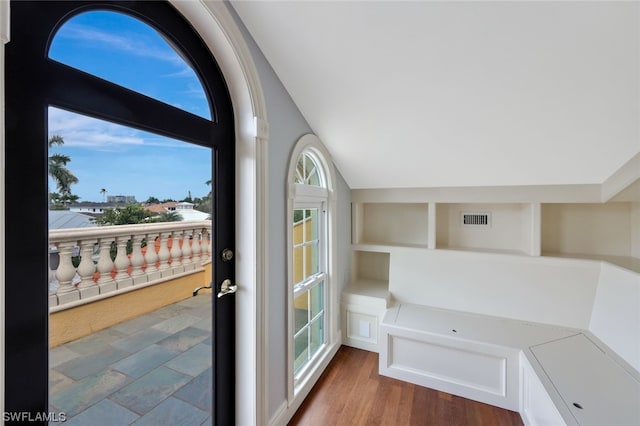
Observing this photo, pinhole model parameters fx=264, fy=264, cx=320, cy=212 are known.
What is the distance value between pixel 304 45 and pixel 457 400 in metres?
2.52

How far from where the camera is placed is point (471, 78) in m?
1.38

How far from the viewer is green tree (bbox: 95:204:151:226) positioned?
0.93 metres

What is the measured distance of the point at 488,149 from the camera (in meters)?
1.85

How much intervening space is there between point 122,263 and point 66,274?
0.57ft

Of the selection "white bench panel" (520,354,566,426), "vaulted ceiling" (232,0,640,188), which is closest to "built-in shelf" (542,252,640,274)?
"vaulted ceiling" (232,0,640,188)

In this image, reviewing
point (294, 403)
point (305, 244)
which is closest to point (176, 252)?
point (305, 244)

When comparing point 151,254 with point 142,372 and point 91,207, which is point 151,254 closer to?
point 91,207

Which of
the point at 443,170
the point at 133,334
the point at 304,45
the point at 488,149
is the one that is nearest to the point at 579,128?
the point at 488,149

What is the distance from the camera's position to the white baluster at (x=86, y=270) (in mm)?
884

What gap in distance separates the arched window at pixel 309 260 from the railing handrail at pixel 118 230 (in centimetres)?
62

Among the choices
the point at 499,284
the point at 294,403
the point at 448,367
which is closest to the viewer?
the point at 294,403

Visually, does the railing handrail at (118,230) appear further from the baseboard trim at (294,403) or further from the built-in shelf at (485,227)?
the built-in shelf at (485,227)

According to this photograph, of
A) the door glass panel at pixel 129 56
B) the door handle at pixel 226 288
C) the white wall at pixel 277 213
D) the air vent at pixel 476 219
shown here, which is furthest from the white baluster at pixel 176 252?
the air vent at pixel 476 219

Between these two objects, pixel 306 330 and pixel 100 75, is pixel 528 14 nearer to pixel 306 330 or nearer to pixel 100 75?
pixel 100 75
